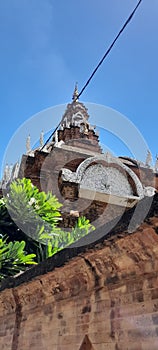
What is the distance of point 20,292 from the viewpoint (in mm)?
5941

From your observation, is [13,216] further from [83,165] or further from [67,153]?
[67,153]

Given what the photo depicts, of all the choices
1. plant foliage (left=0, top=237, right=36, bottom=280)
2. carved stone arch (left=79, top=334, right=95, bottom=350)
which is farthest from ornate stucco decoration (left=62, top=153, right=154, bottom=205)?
carved stone arch (left=79, top=334, right=95, bottom=350)

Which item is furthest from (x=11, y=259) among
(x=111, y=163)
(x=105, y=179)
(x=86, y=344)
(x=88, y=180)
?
(x=111, y=163)

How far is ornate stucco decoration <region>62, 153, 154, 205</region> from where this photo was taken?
18.8 meters

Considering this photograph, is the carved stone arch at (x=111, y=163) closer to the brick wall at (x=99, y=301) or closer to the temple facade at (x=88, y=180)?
the temple facade at (x=88, y=180)

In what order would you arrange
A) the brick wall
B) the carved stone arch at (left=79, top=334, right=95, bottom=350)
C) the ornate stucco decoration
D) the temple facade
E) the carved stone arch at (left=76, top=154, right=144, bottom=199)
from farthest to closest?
the carved stone arch at (left=76, top=154, right=144, bottom=199), the ornate stucco decoration, the temple facade, the carved stone arch at (left=79, top=334, right=95, bottom=350), the brick wall

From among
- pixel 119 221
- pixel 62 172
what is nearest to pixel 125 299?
pixel 119 221

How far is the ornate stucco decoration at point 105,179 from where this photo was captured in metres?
18.8

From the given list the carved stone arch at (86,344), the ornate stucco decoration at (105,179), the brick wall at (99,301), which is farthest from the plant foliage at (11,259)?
the ornate stucco decoration at (105,179)

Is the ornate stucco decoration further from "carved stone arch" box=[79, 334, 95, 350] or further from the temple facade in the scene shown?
"carved stone arch" box=[79, 334, 95, 350]

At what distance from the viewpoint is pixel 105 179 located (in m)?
20.0

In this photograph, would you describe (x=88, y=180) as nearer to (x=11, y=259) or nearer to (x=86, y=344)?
(x=11, y=259)

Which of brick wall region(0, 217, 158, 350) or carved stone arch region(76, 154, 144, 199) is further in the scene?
carved stone arch region(76, 154, 144, 199)

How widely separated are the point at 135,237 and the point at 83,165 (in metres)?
16.2
